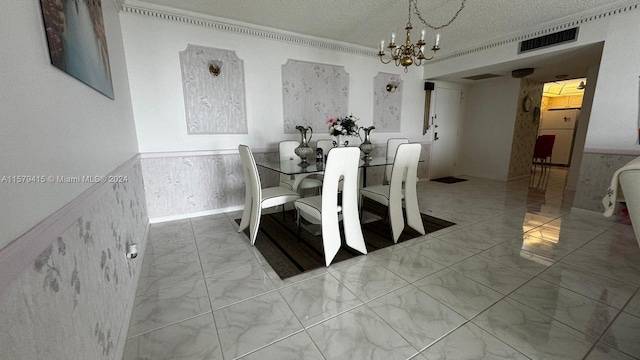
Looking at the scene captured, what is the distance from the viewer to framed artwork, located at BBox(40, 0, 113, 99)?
3.11 ft

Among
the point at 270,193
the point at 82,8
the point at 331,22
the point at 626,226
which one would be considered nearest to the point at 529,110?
the point at 626,226

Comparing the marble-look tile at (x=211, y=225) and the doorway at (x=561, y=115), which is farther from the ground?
the doorway at (x=561, y=115)

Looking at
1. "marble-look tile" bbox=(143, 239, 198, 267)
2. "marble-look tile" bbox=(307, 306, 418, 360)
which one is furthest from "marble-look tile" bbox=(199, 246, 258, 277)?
"marble-look tile" bbox=(307, 306, 418, 360)

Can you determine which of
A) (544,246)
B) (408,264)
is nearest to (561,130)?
(544,246)

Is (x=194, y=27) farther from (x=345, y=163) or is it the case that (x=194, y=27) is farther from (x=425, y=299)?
(x=425, y=299)

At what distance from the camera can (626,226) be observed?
2768mm

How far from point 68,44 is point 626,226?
4980 mm

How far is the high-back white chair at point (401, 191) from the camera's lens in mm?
2293

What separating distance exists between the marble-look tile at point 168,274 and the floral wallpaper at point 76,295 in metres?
0.14

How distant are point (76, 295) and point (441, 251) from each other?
2417 mm

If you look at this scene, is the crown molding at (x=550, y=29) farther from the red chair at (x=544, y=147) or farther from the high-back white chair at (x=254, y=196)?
the high-back white chair at (x=254, y=196)

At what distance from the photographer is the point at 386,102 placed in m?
4.70

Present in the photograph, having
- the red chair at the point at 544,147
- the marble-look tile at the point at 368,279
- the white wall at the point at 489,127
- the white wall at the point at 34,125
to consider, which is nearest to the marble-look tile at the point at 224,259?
the marble-look tile at the point at 368,279

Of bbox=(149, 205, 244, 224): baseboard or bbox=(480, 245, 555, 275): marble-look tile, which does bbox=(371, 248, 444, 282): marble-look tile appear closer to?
bbox=(480, 245, 555, 275): marble-look tile
